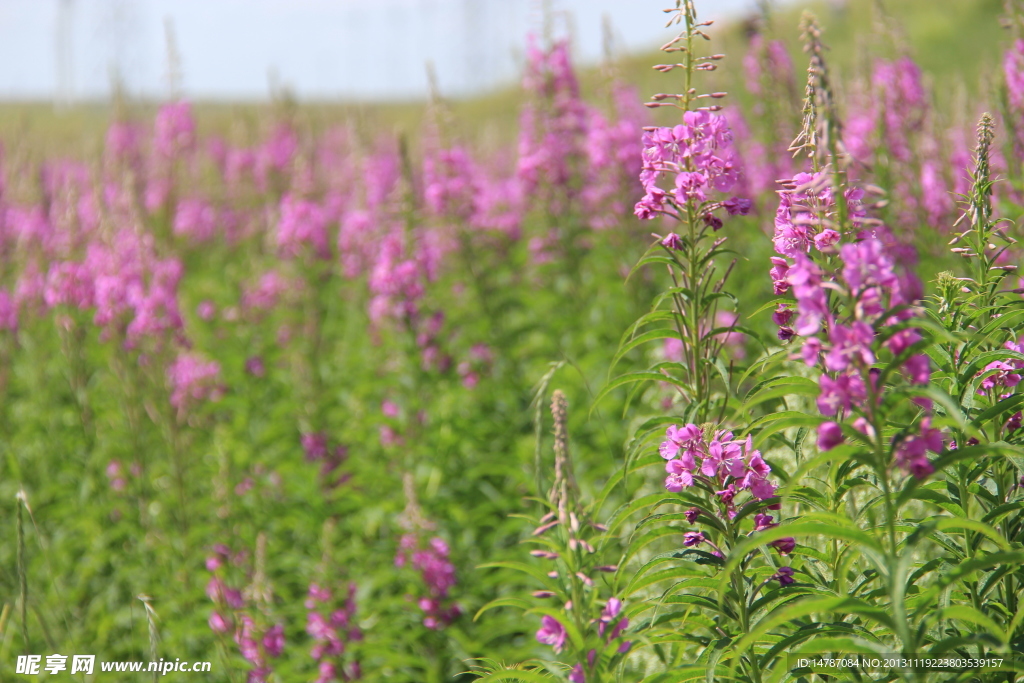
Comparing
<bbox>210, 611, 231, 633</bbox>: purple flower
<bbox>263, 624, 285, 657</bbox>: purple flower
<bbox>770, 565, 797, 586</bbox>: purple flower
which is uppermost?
<bbox>770, 565, 797, 586</bbox>: purple flower

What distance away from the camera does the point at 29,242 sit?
6.63 meters

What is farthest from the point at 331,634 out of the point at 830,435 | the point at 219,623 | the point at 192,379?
the point at 830,435

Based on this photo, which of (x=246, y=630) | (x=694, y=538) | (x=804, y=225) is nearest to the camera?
(x=804, y=225)

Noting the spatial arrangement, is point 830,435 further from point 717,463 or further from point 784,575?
point 784,575

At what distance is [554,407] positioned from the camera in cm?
197

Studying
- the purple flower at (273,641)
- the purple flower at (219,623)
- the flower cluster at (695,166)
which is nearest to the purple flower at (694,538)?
the flower cluster at (695,166)

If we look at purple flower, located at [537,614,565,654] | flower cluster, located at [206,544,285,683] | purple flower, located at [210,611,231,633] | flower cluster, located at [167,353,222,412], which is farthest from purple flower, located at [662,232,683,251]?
flower cluster, located at [167,353,222,412]

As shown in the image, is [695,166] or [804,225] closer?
[804,225]

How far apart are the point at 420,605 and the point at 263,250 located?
245 inches

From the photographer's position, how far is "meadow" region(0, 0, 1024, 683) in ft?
5.84

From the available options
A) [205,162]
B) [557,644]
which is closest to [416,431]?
[557,644]

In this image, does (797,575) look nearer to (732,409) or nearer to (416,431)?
(732,409)

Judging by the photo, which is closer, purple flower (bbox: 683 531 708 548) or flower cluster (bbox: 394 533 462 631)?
purple flower (bbox: 683 531 708 548)

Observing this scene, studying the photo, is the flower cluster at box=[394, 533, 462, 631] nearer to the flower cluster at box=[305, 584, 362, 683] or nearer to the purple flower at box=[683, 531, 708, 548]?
the flower cluster at box=[305, 584, 362, 683]
